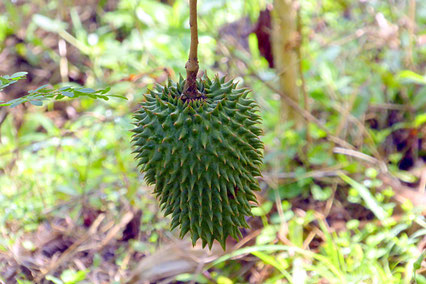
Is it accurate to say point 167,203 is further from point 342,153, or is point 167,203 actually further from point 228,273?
point 342,153

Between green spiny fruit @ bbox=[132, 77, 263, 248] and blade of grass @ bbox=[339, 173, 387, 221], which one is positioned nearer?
green spiny fruit @ bbox=[132, 77, 263, 248]

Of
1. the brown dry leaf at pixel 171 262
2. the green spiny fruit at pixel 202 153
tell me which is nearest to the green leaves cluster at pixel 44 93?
the green spiny fruit at pixel 202 153

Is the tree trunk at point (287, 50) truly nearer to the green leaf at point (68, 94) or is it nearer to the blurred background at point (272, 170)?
the blurred background at point (272, 170)

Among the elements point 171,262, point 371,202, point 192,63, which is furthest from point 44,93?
point 371,202

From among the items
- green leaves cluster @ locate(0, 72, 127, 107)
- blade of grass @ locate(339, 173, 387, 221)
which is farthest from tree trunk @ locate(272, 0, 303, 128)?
green leaves cluster @ locate(0, 72, 127, 107)

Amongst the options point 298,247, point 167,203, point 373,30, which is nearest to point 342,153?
point 298,247

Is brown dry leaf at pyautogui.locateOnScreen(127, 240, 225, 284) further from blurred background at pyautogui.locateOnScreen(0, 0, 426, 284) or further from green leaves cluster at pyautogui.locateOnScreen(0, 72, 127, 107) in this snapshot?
green leaves cluster at pyautogui.locateOnScreen(0, 72, 127, 107)
